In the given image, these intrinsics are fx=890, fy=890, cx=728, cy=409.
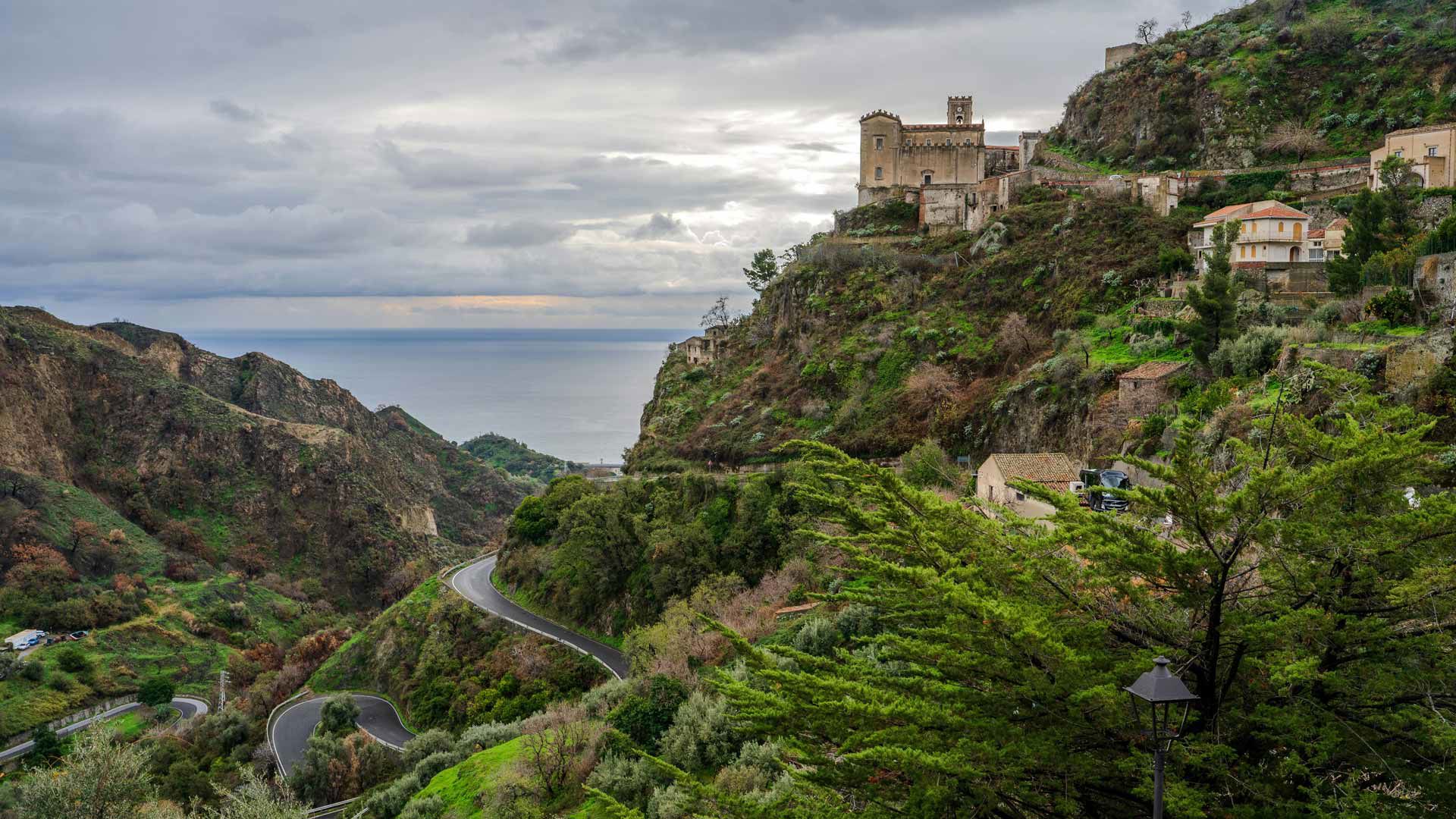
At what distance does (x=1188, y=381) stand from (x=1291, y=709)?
19.9m

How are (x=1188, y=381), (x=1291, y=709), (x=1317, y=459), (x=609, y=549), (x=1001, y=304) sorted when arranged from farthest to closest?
(x=1001, y=304)
(x=609, y=549)
(x=1188, y=381)
(x=1317, y=459)
(x=1291, y=709)

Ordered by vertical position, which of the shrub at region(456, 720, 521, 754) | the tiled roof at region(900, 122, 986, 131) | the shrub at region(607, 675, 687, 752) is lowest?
the shrub at region(456, 720, 521, 754)

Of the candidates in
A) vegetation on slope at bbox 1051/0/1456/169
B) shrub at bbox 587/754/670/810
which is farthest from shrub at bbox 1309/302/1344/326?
vegetation on slope at bbox 1051/0/1456/169

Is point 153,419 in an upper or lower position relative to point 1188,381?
lower

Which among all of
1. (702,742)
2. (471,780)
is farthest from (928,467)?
(471,780)

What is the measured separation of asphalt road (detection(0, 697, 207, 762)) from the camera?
117 feet

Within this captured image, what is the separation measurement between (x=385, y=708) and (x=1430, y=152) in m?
44.7

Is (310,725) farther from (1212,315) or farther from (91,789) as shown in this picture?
(1212,315)

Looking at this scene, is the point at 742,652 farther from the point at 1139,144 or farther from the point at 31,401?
the point at 31,401

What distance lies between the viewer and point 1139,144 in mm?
45875

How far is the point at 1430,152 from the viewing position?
1298 inches

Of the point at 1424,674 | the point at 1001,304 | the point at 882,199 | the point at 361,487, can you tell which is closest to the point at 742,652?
the point at 1424,674

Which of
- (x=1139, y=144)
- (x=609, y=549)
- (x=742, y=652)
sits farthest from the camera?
(x=1139, y=144)

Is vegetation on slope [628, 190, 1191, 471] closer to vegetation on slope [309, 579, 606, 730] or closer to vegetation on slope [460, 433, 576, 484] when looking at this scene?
vegetation on slope [309, 579, 606, 730]
